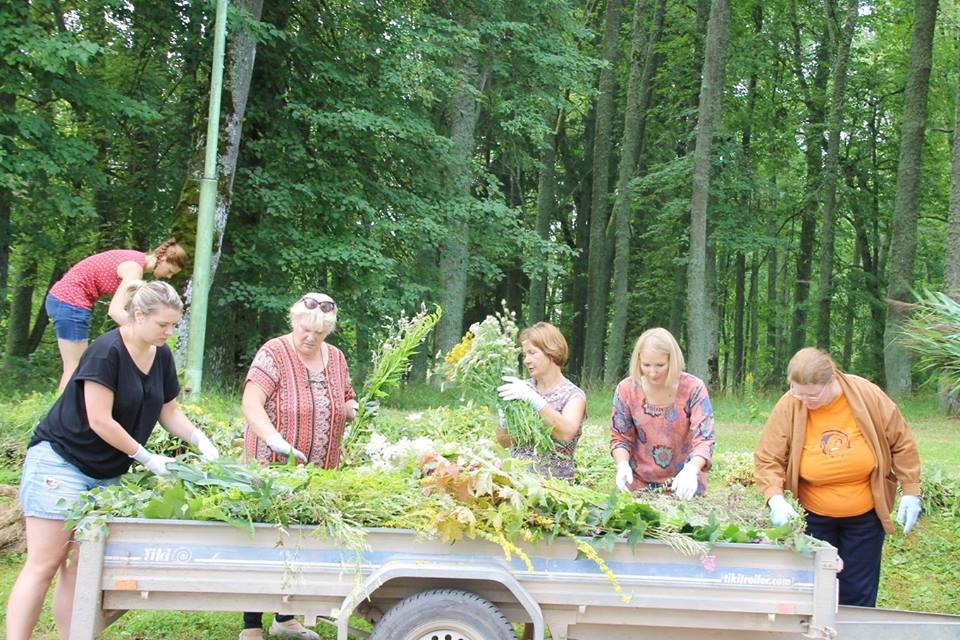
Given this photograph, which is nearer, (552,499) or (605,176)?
(552,499)

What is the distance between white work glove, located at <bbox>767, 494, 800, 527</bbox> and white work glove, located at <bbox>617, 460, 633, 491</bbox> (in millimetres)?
657

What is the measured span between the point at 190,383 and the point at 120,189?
6638 mm

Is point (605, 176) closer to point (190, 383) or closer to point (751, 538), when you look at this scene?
point (190, 383)

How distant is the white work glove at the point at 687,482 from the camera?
3954 millimetres

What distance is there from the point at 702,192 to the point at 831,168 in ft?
21.2

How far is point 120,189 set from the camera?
13.8 metres

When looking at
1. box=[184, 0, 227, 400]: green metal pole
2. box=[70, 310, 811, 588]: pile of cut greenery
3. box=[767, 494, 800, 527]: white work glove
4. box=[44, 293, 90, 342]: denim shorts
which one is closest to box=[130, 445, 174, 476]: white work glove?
box=[70, 310, 811, 588]: pile of cut greenery

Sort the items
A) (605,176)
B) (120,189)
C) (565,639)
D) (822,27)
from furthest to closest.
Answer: (822,27) < (605,176) < (120,189) < (565,639)

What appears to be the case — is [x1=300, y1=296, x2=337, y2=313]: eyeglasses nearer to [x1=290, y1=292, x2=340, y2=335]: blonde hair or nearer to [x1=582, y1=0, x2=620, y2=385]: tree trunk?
[x1=290, y1=292, x2=340, y2=335]: blonde hair

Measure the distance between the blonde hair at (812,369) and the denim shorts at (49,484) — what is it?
315cm

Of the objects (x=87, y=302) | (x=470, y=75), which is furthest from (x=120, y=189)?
(x=87, y=302)

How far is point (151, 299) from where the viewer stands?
3576 millimetres

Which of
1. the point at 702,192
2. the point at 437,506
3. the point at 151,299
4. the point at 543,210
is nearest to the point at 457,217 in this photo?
the point at 702,192

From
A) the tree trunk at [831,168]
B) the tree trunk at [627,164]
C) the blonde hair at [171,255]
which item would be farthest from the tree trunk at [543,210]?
the blonde hair at [171,255]
